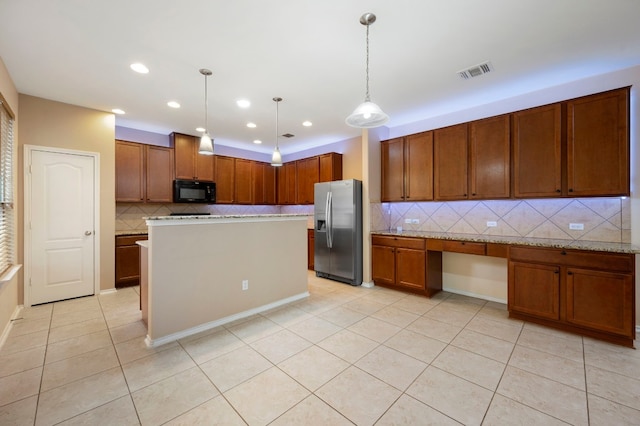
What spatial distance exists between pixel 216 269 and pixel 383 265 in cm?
261

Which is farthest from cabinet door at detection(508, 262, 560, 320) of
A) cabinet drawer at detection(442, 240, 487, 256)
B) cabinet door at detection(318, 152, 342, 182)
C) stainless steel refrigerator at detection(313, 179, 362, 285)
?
cabinet door at detection(318, 152, 342, 182)

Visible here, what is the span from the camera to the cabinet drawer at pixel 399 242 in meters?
3.87

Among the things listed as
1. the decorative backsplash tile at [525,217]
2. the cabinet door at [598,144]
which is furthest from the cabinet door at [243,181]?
the cabinet door at [598,144]

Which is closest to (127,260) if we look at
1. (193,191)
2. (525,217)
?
(193,191)

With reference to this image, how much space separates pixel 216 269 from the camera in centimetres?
294

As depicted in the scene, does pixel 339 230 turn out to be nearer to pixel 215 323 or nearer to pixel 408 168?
pixel 408 168

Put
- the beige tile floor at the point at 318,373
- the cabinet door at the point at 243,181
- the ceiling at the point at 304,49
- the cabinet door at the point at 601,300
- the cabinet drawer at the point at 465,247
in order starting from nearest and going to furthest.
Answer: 1. the beige tile floor at the point at 318,373
2. the ceiling at the point at 304,49
3. the cabinet door at the point at 601,300
4. the cabinet drawer at the point at 465,247
5. the cabinet door at the point at 243,181

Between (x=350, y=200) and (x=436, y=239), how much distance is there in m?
1.46

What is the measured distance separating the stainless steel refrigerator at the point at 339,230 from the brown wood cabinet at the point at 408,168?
55 cm

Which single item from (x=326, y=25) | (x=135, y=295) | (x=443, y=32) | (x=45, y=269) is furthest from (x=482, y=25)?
(x=45, y=269)

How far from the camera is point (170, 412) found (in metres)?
1.71

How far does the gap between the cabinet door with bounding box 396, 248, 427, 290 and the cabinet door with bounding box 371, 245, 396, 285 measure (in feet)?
0.29

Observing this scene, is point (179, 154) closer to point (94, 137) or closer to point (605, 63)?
point (94, 137)

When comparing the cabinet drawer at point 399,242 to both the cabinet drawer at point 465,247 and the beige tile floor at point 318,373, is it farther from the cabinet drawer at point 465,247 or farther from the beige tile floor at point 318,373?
the beige tile floor at point 318,373
